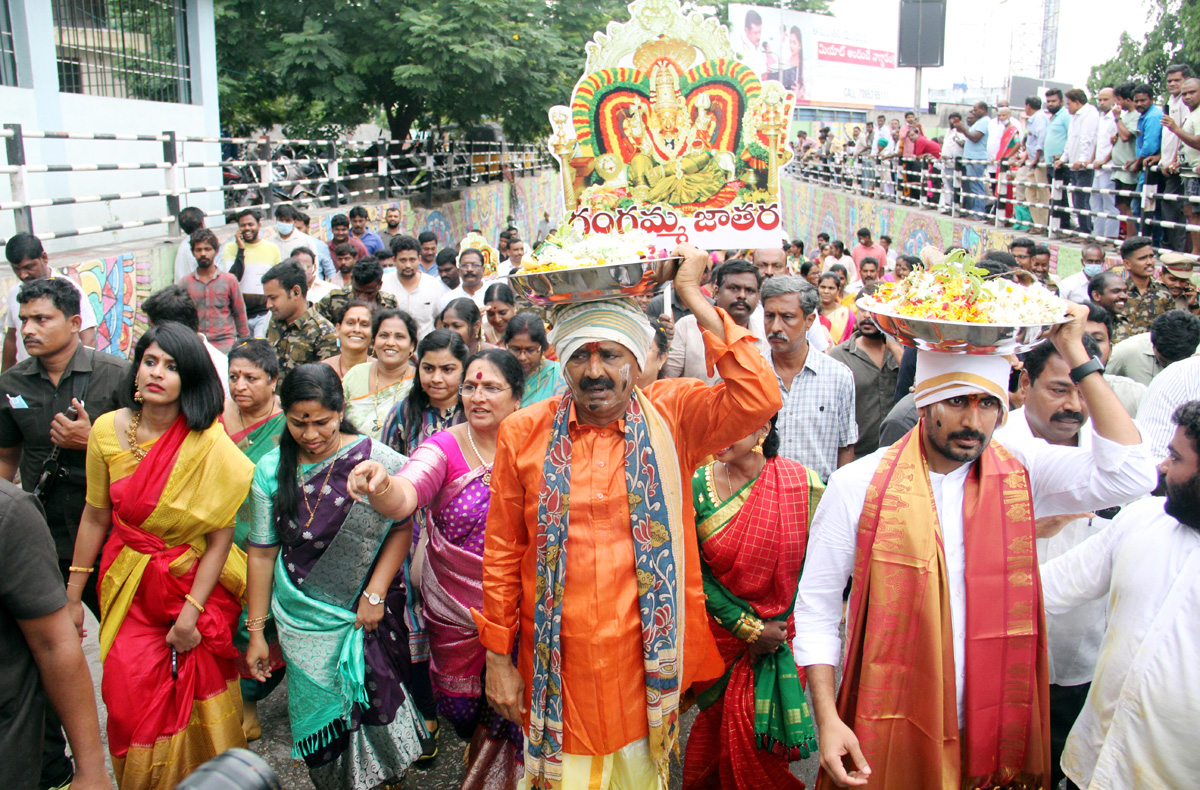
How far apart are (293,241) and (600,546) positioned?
820cm

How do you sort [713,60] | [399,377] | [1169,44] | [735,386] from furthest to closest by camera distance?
[1169,44]
[399,377]
[713,60]
[735,386]

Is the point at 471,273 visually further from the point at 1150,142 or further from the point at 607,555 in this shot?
the point at 1150,142

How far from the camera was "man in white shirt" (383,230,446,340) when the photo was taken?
26.1 ft

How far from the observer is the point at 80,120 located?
40.9 ft

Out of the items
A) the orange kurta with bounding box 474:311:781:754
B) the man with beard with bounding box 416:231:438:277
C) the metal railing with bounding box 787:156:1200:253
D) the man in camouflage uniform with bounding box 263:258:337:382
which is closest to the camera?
the orange kurta with bounding box 474:311:781:754

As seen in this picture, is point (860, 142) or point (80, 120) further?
point (860, 142)

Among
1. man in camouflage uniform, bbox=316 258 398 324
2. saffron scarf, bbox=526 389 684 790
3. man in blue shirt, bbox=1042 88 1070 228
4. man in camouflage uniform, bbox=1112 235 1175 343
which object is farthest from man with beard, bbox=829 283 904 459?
man in blue shirt, bbox=1042 88 1070 228

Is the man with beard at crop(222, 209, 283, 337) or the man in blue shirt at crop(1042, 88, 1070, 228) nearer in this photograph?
the man with beard at crop(222, 209, 283, 337)

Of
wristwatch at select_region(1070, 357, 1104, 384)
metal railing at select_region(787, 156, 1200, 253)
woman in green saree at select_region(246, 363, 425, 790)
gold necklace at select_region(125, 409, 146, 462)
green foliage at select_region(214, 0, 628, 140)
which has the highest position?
green foliage at select_region(214, 0, 628, 140)

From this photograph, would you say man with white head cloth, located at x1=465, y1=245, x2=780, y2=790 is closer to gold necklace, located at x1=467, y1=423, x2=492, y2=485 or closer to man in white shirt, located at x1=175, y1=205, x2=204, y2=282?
gold necklace, located at x1=467, y1=423, x2=492, y2=485

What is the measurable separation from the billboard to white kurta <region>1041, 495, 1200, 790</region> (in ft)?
167

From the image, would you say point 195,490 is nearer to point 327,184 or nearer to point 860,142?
point 327,184

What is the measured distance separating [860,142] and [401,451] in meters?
24.8

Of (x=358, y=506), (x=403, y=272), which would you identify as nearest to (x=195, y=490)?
(x=358, y=506)
